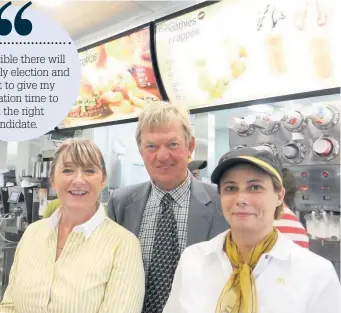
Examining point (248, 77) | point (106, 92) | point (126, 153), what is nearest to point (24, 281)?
point (248, 77)

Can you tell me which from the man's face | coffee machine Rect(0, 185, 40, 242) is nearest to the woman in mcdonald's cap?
the man's face

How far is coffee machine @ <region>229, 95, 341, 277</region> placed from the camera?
2.47m

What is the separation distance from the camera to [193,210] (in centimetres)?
152

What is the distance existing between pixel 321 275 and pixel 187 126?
73 centimetres

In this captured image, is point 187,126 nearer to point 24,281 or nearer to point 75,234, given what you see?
point 75,234

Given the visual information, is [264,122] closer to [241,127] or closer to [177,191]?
[241,127]

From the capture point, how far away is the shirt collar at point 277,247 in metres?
1.11

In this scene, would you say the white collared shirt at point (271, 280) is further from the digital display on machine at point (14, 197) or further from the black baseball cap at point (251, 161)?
the digital display on machine at point (14, 197)

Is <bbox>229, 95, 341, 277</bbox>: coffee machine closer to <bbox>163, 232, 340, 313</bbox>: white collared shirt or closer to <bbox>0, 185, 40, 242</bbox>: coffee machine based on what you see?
<bbox>163, 232, 340, 313</bbox>: white collared shirt

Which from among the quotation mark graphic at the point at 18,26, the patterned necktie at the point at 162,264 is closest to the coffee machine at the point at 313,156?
the patterned necktie at the point at 162,264

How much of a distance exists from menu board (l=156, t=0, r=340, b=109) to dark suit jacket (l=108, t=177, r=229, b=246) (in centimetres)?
83

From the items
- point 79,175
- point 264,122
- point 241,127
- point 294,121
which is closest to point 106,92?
point 241,127

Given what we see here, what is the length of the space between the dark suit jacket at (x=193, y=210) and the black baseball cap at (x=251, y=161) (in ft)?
1.08

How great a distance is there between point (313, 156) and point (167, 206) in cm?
143
